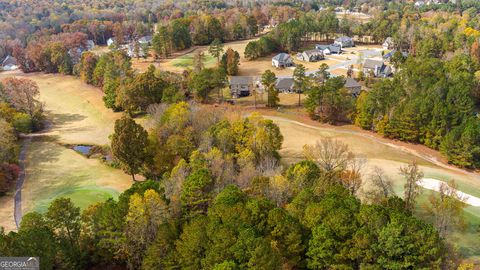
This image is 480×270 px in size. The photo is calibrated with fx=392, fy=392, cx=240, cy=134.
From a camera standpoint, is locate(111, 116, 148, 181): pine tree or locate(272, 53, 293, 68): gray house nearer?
locate(111, 116, 148, 181): pine tree

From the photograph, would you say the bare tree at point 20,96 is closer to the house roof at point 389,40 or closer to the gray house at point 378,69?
the gray house at point 378,69

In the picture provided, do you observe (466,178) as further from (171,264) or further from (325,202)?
(171,264)

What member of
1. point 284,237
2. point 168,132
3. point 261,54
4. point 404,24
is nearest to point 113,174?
point 168,132

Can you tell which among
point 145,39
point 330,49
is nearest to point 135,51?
point 145,39

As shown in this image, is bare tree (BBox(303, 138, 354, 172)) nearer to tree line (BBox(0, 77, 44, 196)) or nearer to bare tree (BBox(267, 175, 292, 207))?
bare tree (BBox(267, 175, 292, 207))

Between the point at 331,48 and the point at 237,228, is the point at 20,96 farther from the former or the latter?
the point at 331,48

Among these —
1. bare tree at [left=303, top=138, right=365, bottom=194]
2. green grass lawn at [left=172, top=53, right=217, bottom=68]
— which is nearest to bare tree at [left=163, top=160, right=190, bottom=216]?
bare tree at [left=303, top=138, right=365, bottom=194]

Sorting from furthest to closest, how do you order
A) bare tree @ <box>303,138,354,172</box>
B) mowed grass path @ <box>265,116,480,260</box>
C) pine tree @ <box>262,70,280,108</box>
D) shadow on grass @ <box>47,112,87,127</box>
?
1. pine tree @ <box>262,70,280,108</box>
2. shadow on grass @ <box>47,112,87,127</box>
3. bare tree @ <box>303,138,354,172</box>
4. mowed grass path @ <box>265,116,480,260</box>
